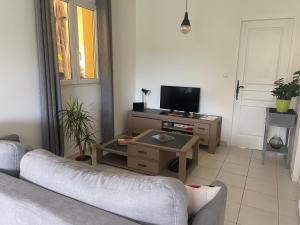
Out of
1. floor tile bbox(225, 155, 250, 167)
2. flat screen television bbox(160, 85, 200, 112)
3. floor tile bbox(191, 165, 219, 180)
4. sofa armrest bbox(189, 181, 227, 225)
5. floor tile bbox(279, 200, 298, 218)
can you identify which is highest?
flat screen television bbox(160, 85, 200, 112)

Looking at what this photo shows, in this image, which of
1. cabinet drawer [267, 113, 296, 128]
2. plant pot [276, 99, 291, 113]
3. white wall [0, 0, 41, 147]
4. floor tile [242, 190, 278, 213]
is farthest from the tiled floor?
white wall [0, 0, 41, 147]

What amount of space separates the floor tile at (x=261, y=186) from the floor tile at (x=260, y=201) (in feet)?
0.26

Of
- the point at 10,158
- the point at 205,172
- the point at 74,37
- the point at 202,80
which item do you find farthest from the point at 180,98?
the point at 10,158

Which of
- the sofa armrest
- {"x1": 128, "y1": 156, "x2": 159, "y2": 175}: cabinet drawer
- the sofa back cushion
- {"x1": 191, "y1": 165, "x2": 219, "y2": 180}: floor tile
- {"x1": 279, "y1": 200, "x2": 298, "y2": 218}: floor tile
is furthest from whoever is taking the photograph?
{"x1": 191, "y1": 165, "x2": 219, "y2": 180}: floor tile

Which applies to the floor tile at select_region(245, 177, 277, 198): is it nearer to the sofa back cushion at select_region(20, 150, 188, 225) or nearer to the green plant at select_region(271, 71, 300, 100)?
the green plant at select_region(271, 71, 300, 100)

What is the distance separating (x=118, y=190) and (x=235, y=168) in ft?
8.63

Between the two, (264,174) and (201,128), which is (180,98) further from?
(264,174)

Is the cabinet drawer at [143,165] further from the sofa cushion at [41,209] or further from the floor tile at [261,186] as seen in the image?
the sofa cushion at [41,209]

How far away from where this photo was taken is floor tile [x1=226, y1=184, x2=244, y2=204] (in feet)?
8.16

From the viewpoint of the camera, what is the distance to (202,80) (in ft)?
13.6

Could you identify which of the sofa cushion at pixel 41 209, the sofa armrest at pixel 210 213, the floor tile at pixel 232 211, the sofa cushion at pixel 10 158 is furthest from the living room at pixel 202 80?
the sofa cushion at pixel 41 209

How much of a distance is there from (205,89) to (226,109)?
51 cm

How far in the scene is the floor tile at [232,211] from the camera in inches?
85.6

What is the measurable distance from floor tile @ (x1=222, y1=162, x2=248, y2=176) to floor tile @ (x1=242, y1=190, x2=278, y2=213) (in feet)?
1.59
